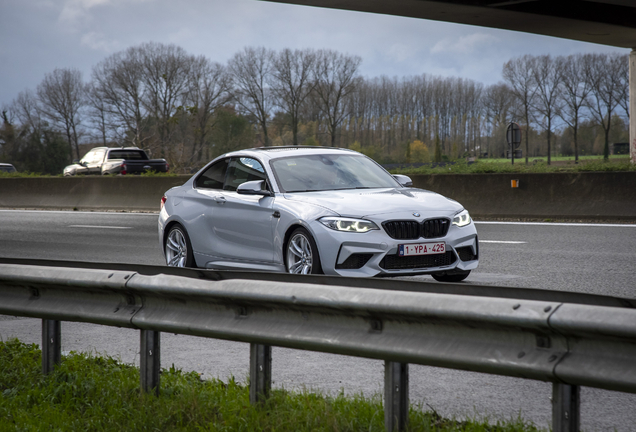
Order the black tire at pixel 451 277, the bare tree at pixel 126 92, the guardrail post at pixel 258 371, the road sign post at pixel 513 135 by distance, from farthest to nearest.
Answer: the bare tree at pixel 126 92, the road sign post at pixel 513 135, the black tire at pixel 451 277, the guardrail post at pixel 258 371

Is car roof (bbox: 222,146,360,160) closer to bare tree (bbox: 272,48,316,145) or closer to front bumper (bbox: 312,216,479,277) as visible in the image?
front bumper (bbox: 312,216,479,277)

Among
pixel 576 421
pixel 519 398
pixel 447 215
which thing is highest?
pixel 447 215

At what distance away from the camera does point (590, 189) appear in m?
15.8

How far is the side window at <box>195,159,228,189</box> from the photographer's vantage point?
9.48 metres

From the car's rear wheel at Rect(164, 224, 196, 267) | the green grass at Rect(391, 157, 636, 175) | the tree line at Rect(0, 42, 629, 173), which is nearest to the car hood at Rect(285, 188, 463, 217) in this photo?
the car's rear wheel at Rect(164, 224, 196, 267)

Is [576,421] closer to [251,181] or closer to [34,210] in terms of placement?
[251,181]

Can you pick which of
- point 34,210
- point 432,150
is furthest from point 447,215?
point 432,150

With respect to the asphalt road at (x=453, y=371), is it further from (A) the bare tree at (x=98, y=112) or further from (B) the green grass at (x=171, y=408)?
(A) the bare tree at (x=98, y=112)

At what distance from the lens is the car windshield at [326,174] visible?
860 centimetres

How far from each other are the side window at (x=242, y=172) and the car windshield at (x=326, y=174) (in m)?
0.20

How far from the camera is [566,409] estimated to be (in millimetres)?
2920

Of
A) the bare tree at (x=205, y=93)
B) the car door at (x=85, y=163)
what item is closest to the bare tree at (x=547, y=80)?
the bare tree at (x=205, y=93)


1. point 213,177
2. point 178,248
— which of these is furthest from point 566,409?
point 178,248

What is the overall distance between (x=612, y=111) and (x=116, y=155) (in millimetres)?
75359
